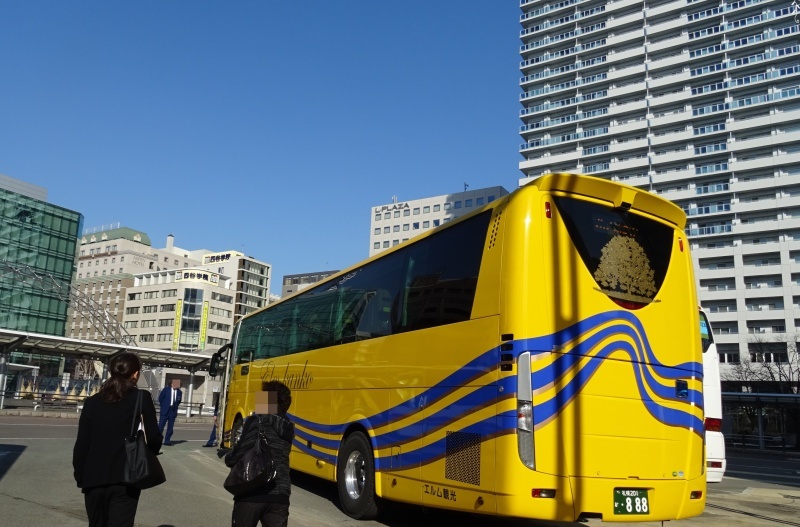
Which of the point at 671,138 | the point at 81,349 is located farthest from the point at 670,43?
the point at 81,349

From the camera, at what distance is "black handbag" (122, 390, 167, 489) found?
4293 millimetres

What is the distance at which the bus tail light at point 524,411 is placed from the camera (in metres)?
5.93

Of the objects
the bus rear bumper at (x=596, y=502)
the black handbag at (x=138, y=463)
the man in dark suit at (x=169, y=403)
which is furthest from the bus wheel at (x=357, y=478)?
the man in dark suit at (x=169, y=403)

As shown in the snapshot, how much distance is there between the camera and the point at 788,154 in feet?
262

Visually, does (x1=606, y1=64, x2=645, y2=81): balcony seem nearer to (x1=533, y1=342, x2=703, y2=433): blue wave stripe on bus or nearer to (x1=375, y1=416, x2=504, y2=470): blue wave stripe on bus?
(x1=533, y1=342, x2=703, y2=433): blue wave stripe on bus

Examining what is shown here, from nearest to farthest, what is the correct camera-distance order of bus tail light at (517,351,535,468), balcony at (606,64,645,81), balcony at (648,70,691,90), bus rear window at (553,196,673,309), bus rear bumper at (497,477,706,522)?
bus rear bumper at (497,477,706,522) < bus tail light at (517,351,535,468) < bus rear window at (553,196,673,309) < balcony at (648,70,691,90) < balcony at (606,64,645,81)

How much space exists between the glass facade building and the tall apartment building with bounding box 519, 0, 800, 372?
6415cm

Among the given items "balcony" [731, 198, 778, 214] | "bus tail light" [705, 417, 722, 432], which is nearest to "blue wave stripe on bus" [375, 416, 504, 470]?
"bus tail light" [705, 417, 722, 432]

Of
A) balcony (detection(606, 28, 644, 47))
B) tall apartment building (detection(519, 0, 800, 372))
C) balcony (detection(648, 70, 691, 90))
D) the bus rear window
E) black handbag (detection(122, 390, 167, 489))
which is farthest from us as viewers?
balcony (detection(606, 28, 644, 47))

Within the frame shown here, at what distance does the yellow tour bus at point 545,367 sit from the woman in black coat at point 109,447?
10.3ft

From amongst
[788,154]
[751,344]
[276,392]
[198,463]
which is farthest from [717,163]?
[276,392]

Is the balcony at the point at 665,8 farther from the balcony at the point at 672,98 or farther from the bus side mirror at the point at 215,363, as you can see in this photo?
the bus side mirror at the point at 215,363

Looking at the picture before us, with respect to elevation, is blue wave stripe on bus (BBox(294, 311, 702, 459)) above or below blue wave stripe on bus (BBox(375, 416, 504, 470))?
above

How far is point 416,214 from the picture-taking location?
407 ft
